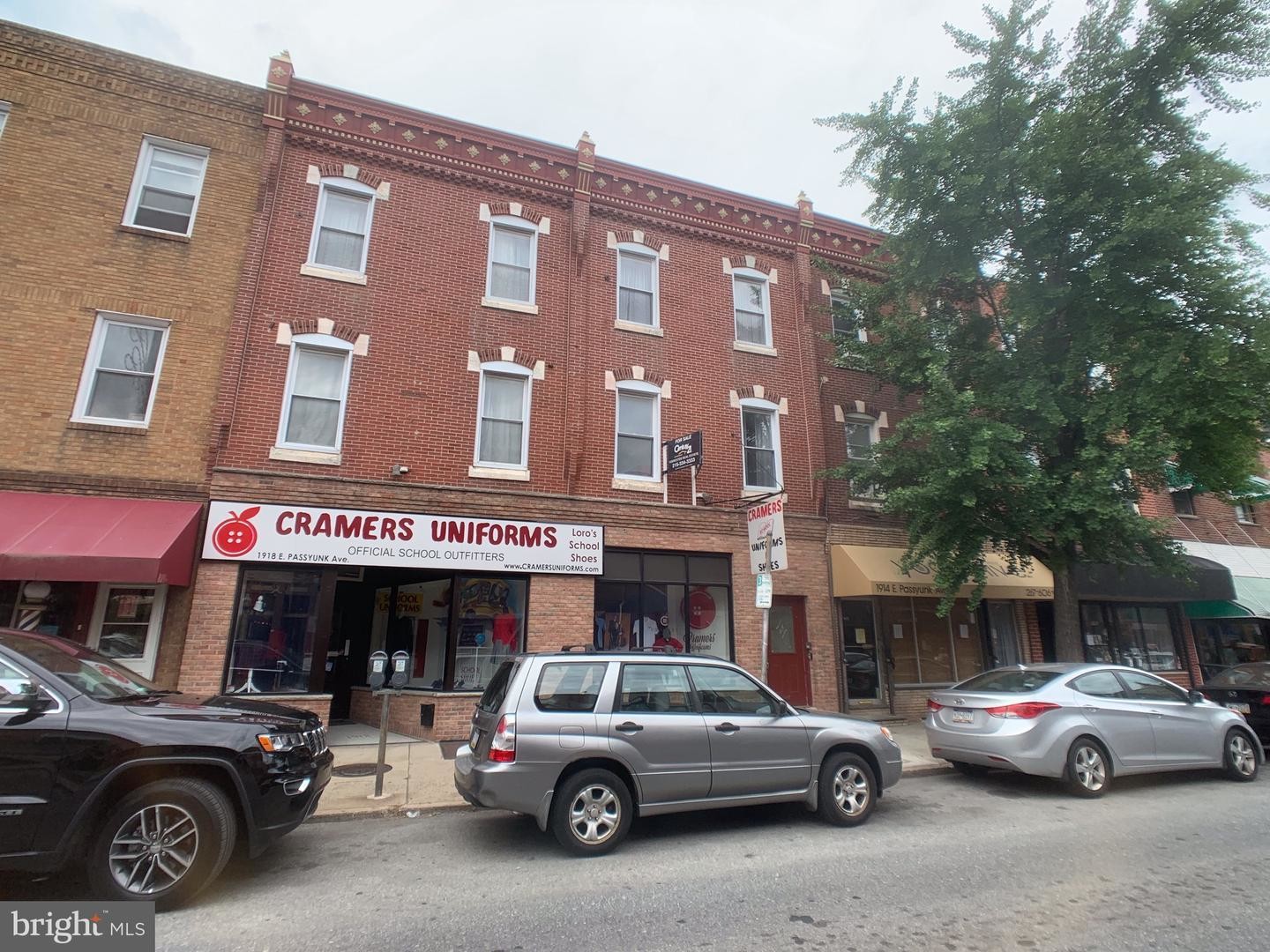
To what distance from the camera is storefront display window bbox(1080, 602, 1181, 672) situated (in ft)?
52.8

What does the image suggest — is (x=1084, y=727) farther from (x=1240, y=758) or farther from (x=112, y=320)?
(x=112, y=320)

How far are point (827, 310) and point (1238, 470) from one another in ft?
24.7

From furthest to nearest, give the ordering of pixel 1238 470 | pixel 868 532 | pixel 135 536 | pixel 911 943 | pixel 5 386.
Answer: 1. pixel 868 532
2. pixel 1238 470
3. pixel 5 386
4. pixel 135 536
5. pixel 911 943

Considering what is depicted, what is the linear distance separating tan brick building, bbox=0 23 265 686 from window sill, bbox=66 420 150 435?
0.02 meters

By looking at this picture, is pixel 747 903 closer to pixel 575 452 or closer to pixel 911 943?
pixel 911 943

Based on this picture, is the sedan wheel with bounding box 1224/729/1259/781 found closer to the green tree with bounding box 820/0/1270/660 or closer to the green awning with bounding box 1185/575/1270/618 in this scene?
the green tree with bounding box 820/0/1270/660

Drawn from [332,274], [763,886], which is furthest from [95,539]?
[763,886]

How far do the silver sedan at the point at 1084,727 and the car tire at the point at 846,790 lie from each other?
2143 millimetres

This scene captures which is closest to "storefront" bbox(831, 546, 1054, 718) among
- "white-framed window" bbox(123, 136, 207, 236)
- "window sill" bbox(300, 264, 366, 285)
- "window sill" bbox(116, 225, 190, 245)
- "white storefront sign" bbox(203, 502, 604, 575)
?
"white storefront sign" bbox(203, 502, 604, 575)

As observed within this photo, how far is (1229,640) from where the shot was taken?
17797 mm

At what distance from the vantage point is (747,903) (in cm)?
455

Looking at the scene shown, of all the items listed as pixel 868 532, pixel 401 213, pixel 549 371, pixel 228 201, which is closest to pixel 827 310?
pixel 868 532

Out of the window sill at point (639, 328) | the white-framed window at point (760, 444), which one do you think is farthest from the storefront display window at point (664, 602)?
the window sill at point (639, 328)

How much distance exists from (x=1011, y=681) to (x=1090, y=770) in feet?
3.95
